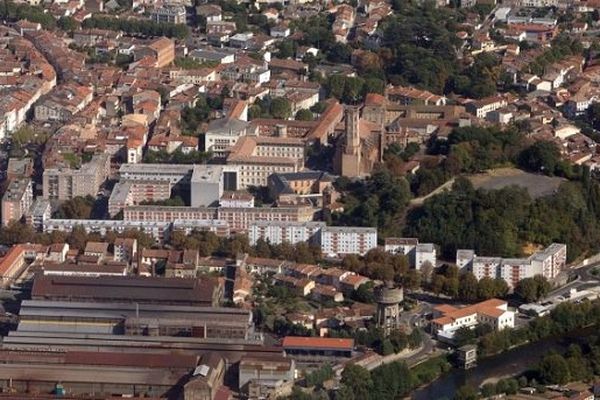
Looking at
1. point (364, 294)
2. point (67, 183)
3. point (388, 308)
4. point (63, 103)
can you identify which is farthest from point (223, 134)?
point (388, 308)

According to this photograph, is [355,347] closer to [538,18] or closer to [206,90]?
[206,90]

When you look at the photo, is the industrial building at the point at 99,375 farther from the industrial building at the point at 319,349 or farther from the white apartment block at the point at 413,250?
the white apartment block at the point at 413,250

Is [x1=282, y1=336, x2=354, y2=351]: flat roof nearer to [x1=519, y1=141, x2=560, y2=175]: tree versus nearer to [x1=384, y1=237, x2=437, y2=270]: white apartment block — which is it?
[x1=384, y1=237, x2=437, y2=270]: white apartment block

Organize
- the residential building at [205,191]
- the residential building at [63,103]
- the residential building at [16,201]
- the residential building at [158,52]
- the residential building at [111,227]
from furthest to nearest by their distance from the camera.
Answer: the residential building at [158,52] < the residential building at [63,103] < the residential building at [205,191] < the residential building at [16,201] < the residential building at [111,227]

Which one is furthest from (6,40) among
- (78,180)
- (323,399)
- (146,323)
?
(323,399)

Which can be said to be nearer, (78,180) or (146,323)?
(146,323)

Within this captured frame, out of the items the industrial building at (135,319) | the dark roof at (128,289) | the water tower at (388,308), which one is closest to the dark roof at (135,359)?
the industrial building at (135,319)
